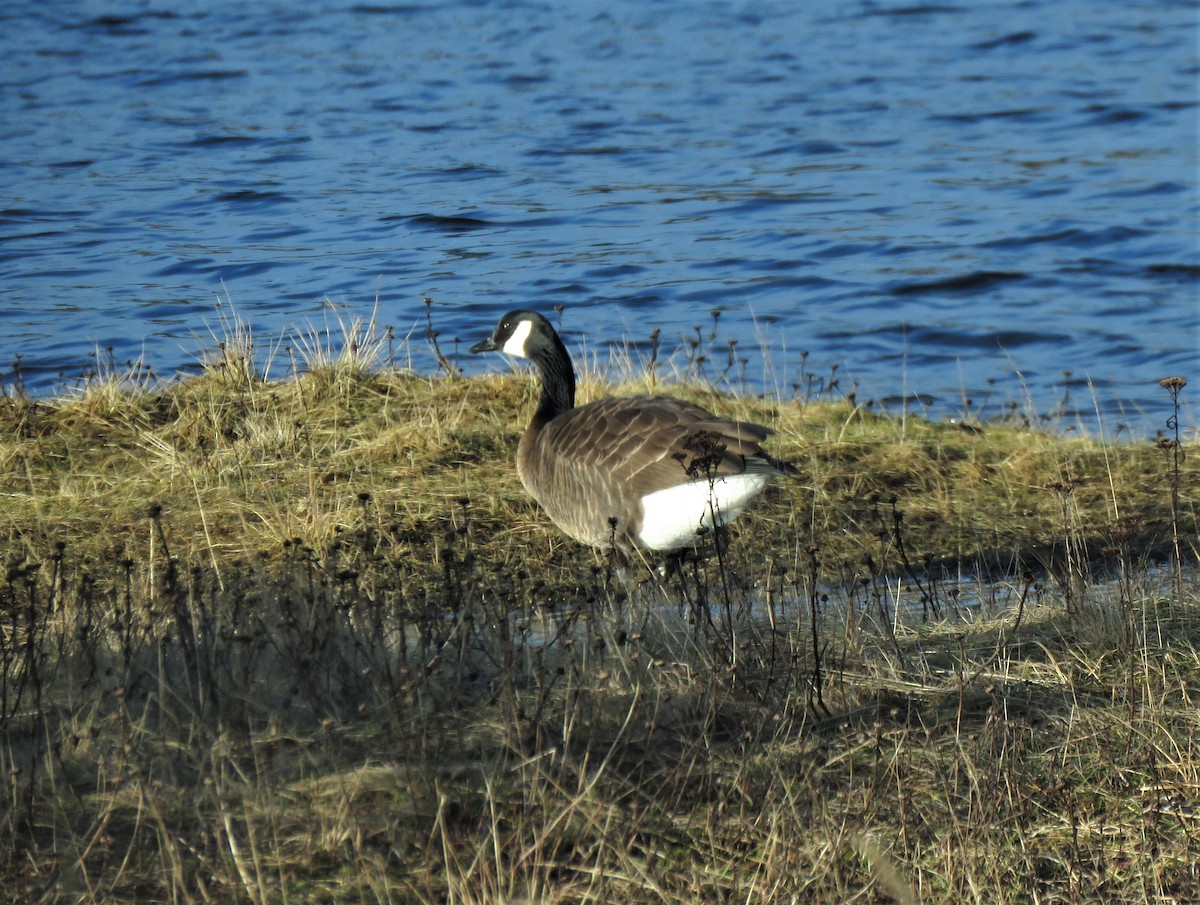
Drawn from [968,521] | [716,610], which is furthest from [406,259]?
[716,610]

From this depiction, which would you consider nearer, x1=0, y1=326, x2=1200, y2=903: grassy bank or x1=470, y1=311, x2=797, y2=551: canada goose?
x1=0, y1=326, x2=1200, y2=903: grassy bank

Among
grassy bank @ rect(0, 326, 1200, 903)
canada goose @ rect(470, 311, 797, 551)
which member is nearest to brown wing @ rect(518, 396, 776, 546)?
canada goose @ rect(470, 311, 797, 551)

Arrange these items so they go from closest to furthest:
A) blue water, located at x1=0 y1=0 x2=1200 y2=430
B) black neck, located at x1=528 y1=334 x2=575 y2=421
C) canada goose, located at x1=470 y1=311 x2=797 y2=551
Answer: canada goose, located at x1=470 y1=311 x2=797 y2=551
black neck, located at x1=528 y1=334 x2=575 y2=421
blue water, located at x1=0 y1=0 x2=1200 y2=430

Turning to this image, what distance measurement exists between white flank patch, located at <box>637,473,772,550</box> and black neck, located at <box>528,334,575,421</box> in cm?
141

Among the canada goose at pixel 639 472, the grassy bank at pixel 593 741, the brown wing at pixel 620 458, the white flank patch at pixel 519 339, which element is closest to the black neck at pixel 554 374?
the white flank patch at pixel 519 339

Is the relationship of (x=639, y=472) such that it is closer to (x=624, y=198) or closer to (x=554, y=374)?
(x=554, y=374)

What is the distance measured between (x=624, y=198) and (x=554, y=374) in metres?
10.3

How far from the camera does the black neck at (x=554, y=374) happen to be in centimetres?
813

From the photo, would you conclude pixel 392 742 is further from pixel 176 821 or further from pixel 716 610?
pixel 716 610

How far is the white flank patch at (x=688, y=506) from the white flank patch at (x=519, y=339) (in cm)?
171

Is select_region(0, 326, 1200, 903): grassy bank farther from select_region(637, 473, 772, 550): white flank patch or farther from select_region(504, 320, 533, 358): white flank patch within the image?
select_region(504, 320, 533, 358): white flank patch

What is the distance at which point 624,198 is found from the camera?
714 inches

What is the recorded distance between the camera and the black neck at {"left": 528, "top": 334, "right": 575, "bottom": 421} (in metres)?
8.13

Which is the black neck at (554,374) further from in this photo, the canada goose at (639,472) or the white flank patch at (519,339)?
the canada goose at (639,472)
